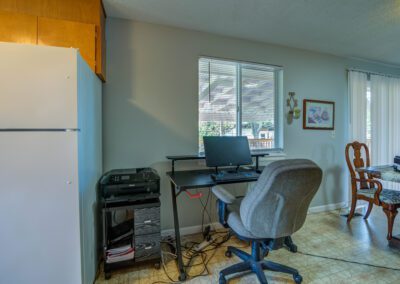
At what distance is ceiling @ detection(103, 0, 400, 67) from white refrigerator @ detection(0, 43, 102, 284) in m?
1.05

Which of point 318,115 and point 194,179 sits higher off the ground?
point 318,115

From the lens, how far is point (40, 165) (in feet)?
4.17

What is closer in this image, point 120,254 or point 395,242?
point 120,254

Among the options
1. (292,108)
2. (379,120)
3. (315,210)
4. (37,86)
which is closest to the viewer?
(37,86)

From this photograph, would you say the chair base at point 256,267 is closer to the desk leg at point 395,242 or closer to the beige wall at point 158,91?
the beige wall at point 158,91

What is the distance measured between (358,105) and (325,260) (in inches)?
101

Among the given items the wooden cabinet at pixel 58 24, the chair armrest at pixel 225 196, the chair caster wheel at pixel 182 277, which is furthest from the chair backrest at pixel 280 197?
the wooden cabinet at pixel 58 24

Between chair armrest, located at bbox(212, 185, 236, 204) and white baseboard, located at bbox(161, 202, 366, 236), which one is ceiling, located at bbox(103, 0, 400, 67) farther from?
white baseboard, located at bbox(161, 202, 366, 236)

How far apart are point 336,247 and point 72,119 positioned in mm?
2733

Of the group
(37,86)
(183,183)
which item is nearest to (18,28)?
(37,86)

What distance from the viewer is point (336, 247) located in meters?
2.10

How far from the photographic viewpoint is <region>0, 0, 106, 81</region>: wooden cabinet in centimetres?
158

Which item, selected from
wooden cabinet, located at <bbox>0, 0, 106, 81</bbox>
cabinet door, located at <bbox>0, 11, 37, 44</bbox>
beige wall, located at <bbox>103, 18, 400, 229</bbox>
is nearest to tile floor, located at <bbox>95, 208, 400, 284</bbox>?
beige wall, located at <bbox>103, 18, 400, 229</bbox>

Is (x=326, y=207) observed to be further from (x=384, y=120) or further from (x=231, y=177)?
(x=231, y=177)
